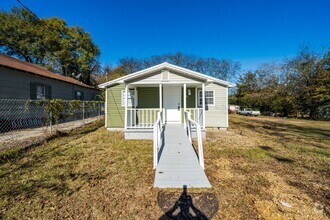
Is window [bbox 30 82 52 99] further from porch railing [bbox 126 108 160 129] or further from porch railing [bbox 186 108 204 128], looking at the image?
porch railing [bbox 186 108 204 128]

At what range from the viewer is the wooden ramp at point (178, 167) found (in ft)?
12.1

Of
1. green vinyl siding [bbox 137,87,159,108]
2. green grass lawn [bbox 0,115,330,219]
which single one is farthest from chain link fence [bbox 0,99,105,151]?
green vinyl siding [bbox 137,87,159,108]

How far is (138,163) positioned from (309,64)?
28235 mm

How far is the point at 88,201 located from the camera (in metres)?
3.02

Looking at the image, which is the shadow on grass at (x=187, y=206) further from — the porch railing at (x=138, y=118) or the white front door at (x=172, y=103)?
the white front door at (x=172, y=103)

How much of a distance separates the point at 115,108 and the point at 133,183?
701 cm

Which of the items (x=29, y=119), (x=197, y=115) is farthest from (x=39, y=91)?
(x=197, y=115)

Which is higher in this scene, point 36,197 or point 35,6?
point 35,6

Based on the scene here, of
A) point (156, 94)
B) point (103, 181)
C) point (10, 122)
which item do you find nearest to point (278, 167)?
point (103, 181)

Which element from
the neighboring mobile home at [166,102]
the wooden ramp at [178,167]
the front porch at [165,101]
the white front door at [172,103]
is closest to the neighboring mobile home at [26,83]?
the neighboring mobile home at [166,102]

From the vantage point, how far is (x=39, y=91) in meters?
11.4

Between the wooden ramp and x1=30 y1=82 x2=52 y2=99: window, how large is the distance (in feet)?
31.7

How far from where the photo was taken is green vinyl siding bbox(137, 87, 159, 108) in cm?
1002

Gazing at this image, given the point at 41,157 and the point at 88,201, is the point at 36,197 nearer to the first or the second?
the point at 88,201
